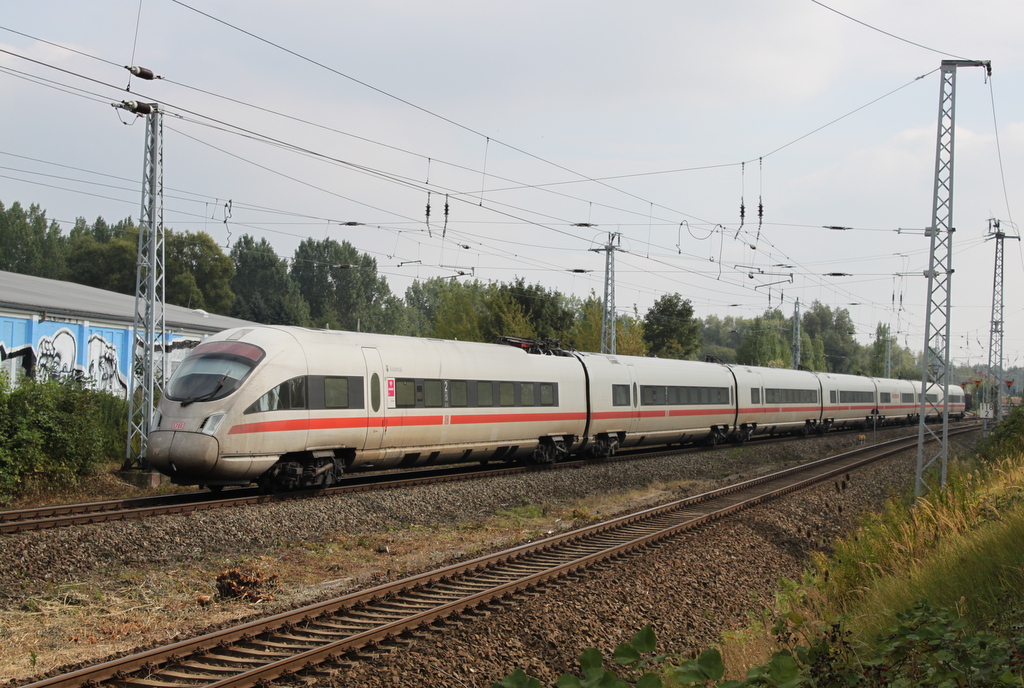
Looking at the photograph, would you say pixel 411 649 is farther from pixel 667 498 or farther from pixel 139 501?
pixel 667 498

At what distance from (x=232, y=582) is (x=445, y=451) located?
850cm

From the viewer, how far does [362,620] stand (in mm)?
8023

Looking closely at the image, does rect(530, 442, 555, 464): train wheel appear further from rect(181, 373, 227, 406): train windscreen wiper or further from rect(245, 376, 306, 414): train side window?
rect(181, 373, 227, 406): train windscreen wiper

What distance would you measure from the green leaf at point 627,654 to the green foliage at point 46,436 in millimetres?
13858

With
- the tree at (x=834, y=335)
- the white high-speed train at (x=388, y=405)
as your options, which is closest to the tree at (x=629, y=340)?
the white high-speed train at (x=388, y=405)

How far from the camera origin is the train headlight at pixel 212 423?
13.0 m

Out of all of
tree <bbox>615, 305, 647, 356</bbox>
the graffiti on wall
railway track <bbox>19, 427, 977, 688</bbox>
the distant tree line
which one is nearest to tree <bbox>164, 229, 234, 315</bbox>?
the distant tree line

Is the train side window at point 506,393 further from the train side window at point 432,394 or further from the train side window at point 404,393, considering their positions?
the train side window at point 404,393

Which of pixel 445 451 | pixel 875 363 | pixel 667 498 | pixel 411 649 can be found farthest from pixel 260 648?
pixel 875 363

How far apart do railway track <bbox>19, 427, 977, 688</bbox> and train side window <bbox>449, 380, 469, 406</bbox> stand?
5.23m

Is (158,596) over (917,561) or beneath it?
beneath

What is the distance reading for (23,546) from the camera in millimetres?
9969

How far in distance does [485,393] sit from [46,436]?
8912 mm

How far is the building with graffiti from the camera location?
22.2 m
